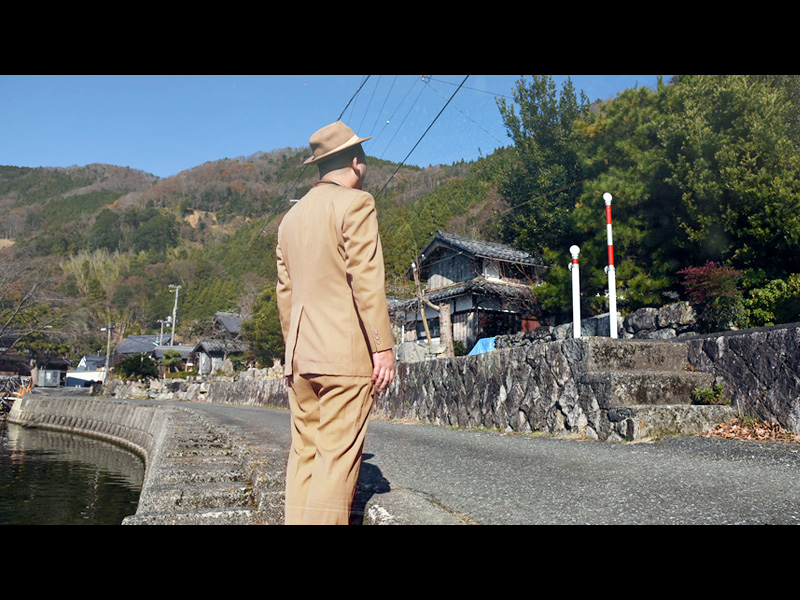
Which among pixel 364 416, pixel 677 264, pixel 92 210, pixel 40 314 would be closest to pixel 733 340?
pixel 364 416

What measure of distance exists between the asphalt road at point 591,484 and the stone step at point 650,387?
57cm

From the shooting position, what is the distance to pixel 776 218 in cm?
880

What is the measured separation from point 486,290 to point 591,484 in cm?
1829

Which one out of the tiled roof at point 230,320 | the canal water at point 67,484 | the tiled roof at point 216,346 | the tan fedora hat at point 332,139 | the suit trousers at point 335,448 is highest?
the tiled roof at point 230,320

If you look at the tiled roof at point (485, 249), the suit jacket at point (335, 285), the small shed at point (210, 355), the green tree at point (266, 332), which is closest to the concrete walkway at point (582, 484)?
→ the suit jacket at point (335, 285)

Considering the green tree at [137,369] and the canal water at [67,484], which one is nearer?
the canal water at [67,484]

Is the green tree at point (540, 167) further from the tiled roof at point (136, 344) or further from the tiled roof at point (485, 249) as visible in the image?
the tiled roof at point (136, 344)

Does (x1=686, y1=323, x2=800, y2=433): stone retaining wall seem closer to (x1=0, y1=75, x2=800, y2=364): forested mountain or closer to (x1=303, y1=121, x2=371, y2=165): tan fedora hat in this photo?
(x1=0, y1=75, x2=800, y2=364): forested mountain

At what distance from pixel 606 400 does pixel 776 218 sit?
18.6ft

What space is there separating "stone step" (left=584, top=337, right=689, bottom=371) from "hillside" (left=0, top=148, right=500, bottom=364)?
19.0 feet

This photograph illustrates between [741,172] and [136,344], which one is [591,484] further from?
[136,344]

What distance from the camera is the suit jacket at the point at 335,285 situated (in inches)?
75.8

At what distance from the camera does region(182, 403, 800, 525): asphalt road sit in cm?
242
